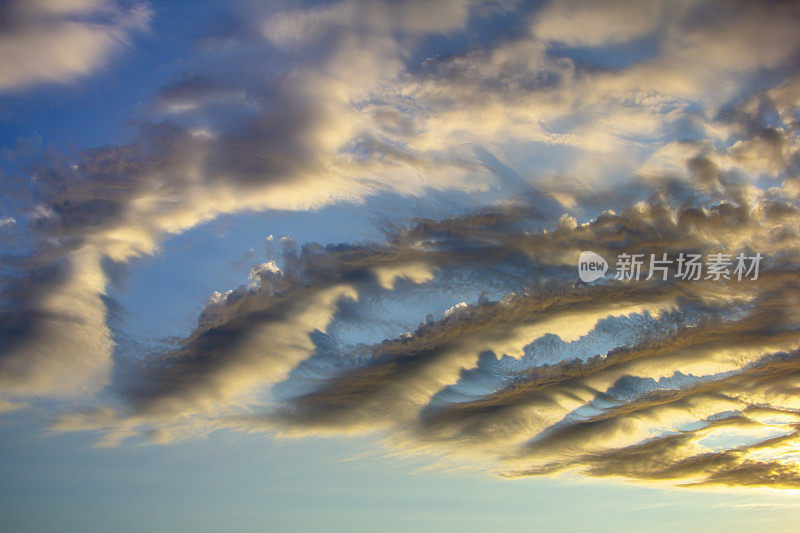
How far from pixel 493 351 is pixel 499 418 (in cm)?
829

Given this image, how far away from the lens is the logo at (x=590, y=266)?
64.5 feet

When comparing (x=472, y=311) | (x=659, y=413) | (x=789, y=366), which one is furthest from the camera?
(x=659, y=413)

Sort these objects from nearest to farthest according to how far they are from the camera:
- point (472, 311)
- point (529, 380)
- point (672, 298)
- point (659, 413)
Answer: point (672, 298), point (472, 311), point (529, 380), point (659, 413)

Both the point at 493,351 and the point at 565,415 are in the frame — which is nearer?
the point at 493,351

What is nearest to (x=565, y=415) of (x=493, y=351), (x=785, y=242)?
(x=493, y=351)

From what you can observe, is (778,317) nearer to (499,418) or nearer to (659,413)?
(659,413)

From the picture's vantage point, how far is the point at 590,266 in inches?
792

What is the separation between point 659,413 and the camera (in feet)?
101

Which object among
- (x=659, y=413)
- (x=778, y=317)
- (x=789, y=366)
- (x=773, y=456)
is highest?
(x=778, y=317)

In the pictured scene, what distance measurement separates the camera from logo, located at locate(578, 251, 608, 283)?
64.5 feet

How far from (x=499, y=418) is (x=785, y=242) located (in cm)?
1977

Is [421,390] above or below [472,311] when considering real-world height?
below

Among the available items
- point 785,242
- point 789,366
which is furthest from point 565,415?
point 785,242

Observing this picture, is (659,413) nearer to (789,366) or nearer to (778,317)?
(789,366)
